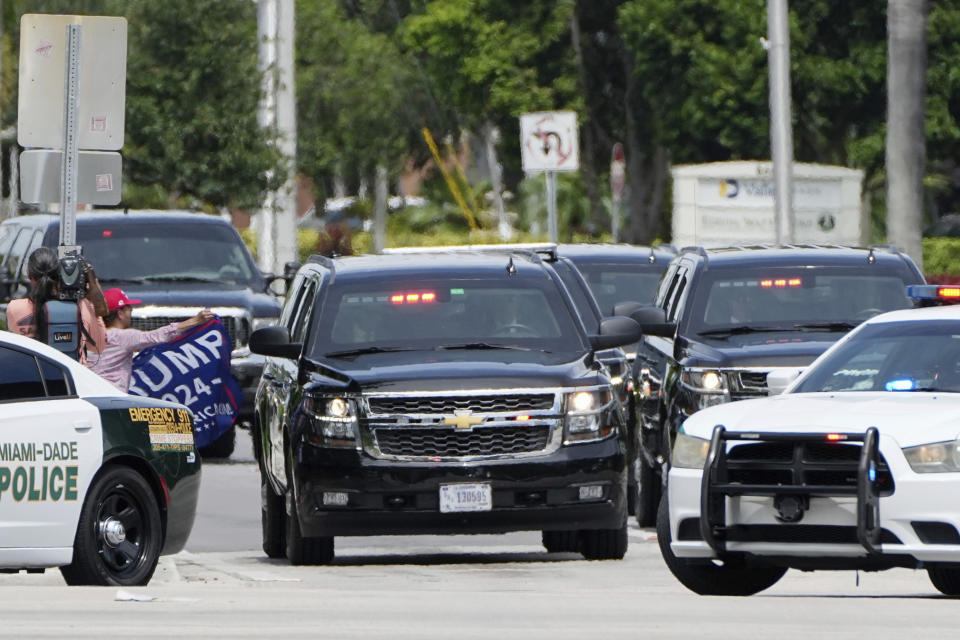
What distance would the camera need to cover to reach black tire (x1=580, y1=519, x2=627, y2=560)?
14875mm

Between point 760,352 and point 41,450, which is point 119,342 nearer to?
point 760,352

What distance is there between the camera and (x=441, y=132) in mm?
78688

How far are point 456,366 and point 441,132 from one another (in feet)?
212

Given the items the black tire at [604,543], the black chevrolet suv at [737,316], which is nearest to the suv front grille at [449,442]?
the black tire at [604,543]

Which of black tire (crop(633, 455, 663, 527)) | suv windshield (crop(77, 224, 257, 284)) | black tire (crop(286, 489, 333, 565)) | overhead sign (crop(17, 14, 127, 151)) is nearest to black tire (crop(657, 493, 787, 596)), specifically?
black tire (crop(286, 489, 333, 565))

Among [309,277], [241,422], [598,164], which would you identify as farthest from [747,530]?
[598,164]

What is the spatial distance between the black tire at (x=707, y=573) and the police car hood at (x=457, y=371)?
2.09 meters

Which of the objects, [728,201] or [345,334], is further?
[728,201]

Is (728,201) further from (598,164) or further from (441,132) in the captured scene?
(441,132)

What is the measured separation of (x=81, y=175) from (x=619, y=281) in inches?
243

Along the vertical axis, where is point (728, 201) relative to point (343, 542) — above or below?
above

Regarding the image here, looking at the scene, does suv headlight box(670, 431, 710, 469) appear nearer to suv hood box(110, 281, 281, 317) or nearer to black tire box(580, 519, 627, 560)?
black tire box(580, 519, 627, 560)

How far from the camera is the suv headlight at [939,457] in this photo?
11.2 meters

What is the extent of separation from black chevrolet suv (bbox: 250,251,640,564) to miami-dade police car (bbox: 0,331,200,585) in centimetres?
99
